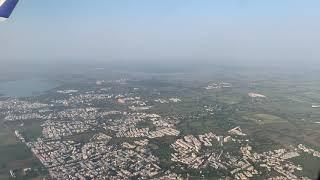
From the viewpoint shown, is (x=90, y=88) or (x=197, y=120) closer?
(x=197, y=120)

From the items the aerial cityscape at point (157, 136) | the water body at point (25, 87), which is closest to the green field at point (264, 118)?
the aerial cityscape at point (157, 136)

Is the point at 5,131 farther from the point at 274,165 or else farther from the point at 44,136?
the point at 274,165

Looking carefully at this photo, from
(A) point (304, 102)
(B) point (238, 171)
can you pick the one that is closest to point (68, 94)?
(A) point (304, 102)

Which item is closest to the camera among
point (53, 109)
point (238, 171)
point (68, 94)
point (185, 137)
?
point (238, 171)

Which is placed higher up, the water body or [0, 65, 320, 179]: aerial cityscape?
[0, 65, 320, 179]: aerial cityscape

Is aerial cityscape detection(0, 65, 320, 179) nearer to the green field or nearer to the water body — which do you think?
the green field

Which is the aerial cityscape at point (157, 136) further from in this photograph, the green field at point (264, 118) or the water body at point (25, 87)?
the water body at point (25, 87)

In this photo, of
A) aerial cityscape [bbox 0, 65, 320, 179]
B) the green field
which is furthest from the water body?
the green field

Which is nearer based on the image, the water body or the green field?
the green field
